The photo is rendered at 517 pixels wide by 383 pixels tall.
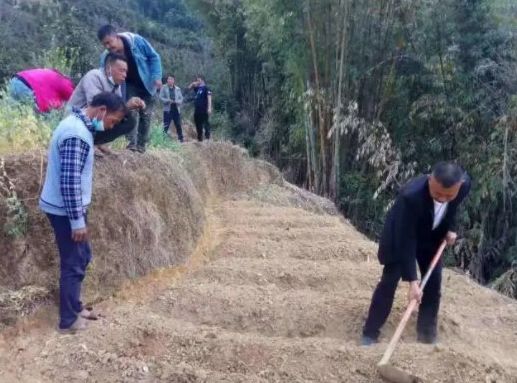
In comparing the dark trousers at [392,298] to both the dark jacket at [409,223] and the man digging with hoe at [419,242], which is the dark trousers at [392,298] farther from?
the dark jacket at [409,223]

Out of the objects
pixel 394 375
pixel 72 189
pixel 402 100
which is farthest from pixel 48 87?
pixel 402 100

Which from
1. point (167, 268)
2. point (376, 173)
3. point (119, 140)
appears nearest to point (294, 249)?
point (167, 268)

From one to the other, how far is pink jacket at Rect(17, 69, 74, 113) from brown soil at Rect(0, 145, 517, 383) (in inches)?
54.9

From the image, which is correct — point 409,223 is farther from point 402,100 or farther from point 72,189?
point 402,100

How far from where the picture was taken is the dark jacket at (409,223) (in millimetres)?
3801

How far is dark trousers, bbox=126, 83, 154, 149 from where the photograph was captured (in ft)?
16.6

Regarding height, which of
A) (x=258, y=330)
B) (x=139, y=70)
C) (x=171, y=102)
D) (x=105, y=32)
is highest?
(x=105, y=32)

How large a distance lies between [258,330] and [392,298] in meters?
0.95

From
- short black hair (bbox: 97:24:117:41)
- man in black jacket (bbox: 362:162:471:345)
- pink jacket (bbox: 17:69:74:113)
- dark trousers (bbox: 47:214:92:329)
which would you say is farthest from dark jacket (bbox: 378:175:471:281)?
pink jacket (bbox: 17:69:74:113)

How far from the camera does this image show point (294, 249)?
240 inches

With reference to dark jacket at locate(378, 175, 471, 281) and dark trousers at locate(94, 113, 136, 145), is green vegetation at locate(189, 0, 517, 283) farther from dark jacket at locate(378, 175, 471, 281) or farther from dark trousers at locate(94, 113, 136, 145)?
dark trousers at locate(94, 113, 136, 145)

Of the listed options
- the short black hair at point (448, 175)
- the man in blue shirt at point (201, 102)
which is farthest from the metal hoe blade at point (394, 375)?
the man in blue shirt at point (201, 102)

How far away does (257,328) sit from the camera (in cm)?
427

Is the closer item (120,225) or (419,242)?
(419,242)
